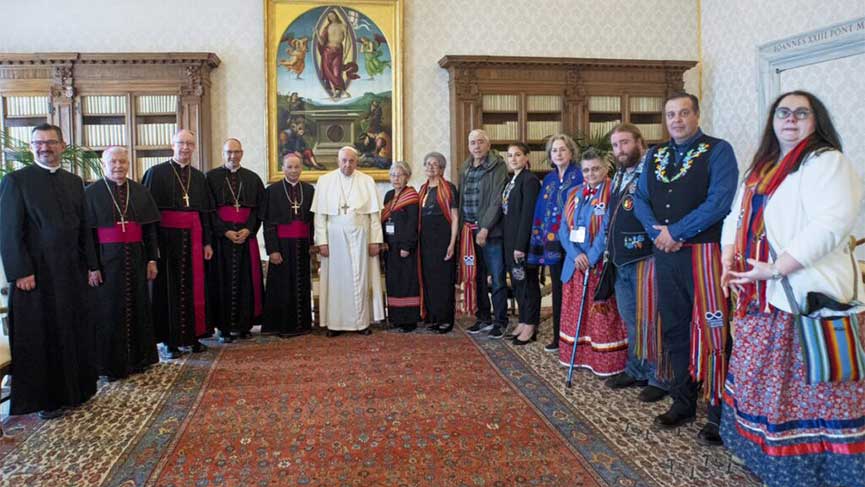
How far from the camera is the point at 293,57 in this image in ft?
23.2

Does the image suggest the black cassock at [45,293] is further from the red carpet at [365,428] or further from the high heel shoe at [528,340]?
the high heel shoe at [528,340]

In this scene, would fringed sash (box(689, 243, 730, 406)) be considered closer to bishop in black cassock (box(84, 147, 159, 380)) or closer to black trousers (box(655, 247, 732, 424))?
black trousers (box(655, 247, 732, 424))

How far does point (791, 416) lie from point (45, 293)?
3.61 meters

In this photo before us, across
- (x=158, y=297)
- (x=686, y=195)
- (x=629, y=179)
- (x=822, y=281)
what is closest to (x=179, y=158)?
(x=158, y=297)

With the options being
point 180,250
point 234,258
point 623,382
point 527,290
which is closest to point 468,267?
point 527,290

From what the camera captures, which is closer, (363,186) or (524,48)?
(363,186)

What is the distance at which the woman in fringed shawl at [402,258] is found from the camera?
532 cm

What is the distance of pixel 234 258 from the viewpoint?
508 centimetres

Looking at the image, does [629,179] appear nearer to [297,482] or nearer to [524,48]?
[297,482]

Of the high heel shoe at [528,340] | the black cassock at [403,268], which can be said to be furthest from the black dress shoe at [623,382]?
the black cassock at [403,268]

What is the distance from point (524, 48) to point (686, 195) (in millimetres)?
5060

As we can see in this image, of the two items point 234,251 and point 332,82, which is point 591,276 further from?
point 332,82

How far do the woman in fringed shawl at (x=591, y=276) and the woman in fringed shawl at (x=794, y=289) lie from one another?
1.34 m

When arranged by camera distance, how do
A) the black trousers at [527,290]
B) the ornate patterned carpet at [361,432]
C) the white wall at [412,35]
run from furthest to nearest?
1. the white wall at [412,35]
2. the black trousers at [527,290]
3. the ornate patterned carpet at [361,432]
